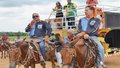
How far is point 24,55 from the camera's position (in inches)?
469

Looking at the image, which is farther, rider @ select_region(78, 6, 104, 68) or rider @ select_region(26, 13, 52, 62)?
rider @ select_region(26, 13, 52, 62)

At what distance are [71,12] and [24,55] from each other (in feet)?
22.0

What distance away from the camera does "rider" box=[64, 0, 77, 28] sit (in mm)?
17859

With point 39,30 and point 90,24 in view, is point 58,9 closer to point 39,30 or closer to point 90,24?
point 39,30

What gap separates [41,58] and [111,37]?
22.0ft

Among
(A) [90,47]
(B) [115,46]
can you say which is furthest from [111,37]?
(A) [90,47]

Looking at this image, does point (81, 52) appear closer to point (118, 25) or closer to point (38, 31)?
point (38, 31)

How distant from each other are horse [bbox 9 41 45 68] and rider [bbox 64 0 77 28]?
5.65 metres

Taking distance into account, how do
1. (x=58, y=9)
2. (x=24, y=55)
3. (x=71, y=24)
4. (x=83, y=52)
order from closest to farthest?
1. (x=83, y=52)
2. (x=24, y=55)
3. (x=71, y=24)
4. (x=58, y=9)

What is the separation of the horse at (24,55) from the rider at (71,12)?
5653mm

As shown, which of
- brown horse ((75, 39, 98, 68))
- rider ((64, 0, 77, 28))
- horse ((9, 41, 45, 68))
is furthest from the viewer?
rider ((64, 0, 77, 28))

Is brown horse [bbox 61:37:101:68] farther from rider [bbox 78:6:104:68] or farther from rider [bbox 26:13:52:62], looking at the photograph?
rider [bbox 26:13:52:62]

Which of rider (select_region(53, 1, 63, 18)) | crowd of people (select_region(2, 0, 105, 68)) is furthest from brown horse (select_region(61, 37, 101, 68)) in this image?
rider (select_region(53, 1, 63, 18))

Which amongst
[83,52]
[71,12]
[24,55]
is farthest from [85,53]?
[71,12]
